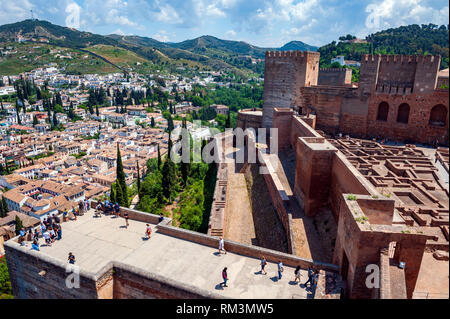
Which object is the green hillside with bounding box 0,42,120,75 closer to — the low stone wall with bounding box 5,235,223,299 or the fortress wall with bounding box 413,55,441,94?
the fortress wall with bounding box 413,55,441,94

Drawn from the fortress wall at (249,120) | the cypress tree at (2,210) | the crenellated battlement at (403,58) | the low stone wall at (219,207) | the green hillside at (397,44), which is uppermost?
the green hillside at (397,44)

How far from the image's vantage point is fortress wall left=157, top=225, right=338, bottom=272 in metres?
8.81

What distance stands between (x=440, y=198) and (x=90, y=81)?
129m

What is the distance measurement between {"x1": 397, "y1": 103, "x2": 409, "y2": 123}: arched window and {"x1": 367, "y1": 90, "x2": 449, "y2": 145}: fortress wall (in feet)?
0.83

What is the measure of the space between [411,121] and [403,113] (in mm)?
732

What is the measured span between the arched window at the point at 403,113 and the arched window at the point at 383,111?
671 millimetres

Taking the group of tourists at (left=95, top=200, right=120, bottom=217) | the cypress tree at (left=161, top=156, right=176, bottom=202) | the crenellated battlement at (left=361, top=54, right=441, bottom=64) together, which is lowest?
the cypress tree at (left=161, top=156, right=176, bottom=202)

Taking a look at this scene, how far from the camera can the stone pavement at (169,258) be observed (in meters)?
8.10

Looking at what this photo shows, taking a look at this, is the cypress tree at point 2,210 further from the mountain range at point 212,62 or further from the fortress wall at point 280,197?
the mountain range at point 212,62

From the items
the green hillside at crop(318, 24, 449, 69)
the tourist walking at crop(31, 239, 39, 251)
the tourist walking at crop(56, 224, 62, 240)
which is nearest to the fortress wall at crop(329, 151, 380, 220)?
the tourist walking at crop(56, 224, 62, 240)

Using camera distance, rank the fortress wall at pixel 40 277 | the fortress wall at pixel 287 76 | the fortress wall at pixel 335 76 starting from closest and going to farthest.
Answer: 1. the fortress wall at pixel 40 277
2. the fortress wall at pixel 287 76
3. the fortress wall at pixel 335 76

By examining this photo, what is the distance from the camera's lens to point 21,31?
18500cm

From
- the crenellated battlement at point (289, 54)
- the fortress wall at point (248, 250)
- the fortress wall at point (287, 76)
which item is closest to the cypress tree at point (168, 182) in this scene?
the fortress wall at point (287, 76)
